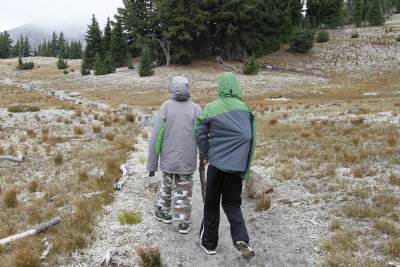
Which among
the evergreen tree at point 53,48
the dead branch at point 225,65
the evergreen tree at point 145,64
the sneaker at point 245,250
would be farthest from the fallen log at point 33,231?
the evergreen tree at point 53,48

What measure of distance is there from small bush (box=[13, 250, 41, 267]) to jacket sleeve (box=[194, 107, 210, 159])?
114 inches

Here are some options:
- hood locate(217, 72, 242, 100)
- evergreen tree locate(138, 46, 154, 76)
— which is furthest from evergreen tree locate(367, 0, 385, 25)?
hood locate(217, 72, 242, 100)

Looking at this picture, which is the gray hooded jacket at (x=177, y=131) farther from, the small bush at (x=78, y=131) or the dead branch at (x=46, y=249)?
the small bush at (x=78, y=131)

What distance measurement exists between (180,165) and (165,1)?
50.2 meters

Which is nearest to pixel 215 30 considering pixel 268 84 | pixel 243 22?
pixel 243 22

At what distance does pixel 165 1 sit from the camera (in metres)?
49.5

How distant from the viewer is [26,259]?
14.0 ft

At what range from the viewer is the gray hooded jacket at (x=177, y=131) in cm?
507

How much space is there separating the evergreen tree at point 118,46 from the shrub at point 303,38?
117 ft

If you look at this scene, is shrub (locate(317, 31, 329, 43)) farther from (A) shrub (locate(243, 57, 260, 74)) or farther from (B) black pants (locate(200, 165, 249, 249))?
(B) black pants (locate(200, 165, 249, 249))

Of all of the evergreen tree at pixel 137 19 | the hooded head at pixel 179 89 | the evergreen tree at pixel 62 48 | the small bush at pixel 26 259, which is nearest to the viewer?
the small bush at pixel 26 259

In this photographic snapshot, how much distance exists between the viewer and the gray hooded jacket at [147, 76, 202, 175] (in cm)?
507

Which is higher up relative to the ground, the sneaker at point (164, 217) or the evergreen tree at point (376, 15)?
the evergreen tree at point (376, 15)

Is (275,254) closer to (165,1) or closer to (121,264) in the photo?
(121,264)
